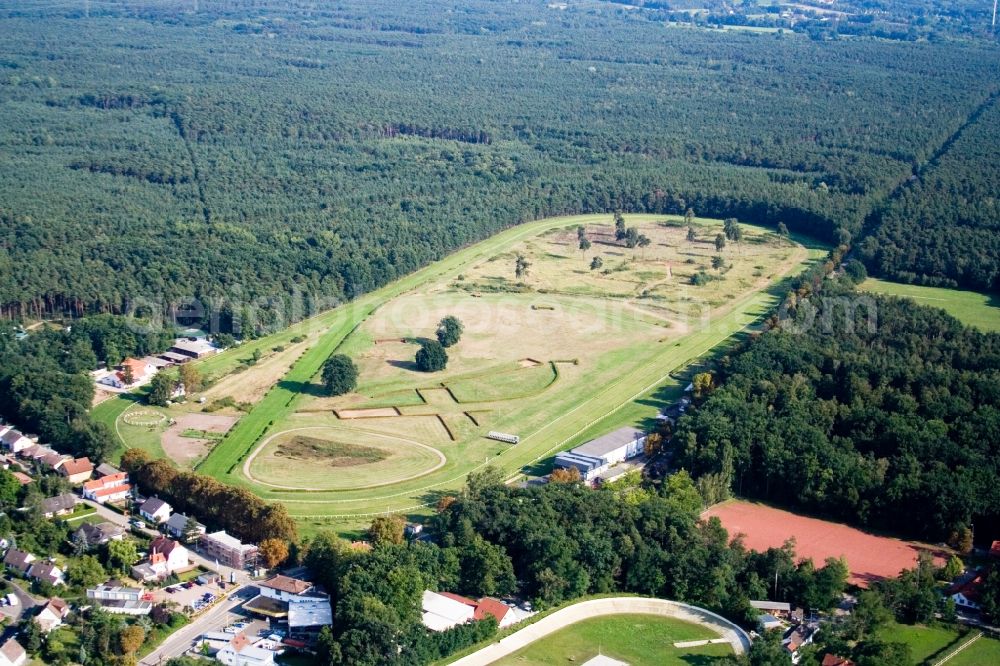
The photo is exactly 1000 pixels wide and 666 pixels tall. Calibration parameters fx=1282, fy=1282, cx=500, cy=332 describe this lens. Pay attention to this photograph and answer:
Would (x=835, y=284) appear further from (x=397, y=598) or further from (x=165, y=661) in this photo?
(x=165, y=661)

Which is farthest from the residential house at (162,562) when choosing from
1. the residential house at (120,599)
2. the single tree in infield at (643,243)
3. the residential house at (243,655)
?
the single tree in infield at (643,243)

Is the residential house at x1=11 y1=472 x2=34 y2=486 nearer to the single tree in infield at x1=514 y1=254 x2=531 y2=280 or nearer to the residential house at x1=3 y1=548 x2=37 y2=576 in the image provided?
the residential house at x1=3 y1=548 x2=37 y2=576

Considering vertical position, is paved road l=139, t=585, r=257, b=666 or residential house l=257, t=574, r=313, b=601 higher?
residential house l=257, t=574, r=313, b=601

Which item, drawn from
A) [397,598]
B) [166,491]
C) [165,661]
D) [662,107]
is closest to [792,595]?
[397,598]

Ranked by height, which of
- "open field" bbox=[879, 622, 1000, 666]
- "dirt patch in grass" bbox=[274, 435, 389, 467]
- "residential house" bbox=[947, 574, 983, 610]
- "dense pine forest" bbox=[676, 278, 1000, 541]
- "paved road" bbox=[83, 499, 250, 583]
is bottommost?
"paved road" bbox=[83, 499, 250, 583]

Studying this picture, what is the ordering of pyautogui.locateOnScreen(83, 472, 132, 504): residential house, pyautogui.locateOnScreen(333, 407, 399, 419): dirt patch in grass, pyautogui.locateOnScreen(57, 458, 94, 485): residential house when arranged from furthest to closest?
pyautogui.locateOnScreen(333, 407, 399, 419): dirt patch in grass, pyautogui.locateOnScreen(57, 458, 94, 485): residential house, pyautogui.locateOnScreen(83, 472, 132, 504): residential house

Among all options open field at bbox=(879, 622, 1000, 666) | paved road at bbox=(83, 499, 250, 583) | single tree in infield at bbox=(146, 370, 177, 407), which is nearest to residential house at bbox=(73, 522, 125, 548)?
paved road at bbox=(83, 499, 250, 583)

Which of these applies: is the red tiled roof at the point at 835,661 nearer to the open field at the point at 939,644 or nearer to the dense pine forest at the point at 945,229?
the open field at the point at 939,644

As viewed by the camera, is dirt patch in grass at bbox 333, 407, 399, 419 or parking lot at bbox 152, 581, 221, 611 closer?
parking lot at bbox 152, 581, 221, 611

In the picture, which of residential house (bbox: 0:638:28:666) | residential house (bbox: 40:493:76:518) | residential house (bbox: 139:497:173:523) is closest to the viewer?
residential house (bbox: 0:638:28:666)

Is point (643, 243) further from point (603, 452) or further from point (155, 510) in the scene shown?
point (155, 510)
